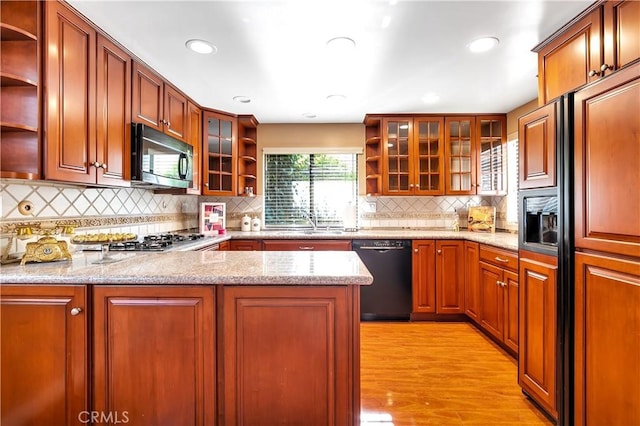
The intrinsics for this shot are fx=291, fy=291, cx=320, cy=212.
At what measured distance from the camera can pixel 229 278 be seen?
1.26 meters

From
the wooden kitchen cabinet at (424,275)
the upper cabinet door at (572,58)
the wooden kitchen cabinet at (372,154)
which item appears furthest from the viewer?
the wooden kitchen cabinet at (372,154)

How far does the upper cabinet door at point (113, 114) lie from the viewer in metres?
1.83

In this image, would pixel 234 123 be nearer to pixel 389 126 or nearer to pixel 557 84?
pixel 389 126

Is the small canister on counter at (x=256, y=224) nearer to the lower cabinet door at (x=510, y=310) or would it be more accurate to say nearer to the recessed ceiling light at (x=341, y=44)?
the recessed ceiling light at (x=341, y=44)

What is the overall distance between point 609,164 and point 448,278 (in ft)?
6.65

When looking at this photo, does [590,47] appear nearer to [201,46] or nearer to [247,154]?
[201,46]

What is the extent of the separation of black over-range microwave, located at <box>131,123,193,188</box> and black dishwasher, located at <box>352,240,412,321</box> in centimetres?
189

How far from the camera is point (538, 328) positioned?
1.70m

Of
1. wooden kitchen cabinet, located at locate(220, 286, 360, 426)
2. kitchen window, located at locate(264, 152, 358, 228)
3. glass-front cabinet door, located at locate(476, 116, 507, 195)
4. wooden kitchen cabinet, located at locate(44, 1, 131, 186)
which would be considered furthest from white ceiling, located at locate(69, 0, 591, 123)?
wooden kitchen cabinet, located at locate(220, 286, 360, 426)

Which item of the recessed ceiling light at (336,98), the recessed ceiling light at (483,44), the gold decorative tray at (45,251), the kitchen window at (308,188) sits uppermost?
the recessed ceiling light at (336,98)

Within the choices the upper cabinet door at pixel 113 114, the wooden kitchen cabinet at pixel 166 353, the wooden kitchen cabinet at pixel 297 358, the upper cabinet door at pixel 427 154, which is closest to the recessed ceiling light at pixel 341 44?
the upper cabinet door at pixel 113 114

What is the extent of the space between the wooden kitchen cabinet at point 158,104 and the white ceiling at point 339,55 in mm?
114

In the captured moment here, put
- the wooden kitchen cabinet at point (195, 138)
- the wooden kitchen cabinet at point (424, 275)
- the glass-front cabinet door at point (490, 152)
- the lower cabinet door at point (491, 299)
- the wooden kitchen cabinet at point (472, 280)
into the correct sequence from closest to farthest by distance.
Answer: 1. the lower cabinet door at point (491, 299)
2. the wooden kitchen cabinet at point (472, 280)
3. the wooden kitchen cabinet at point (195, 138)
4. the wooden kitchen cabinet at point (424, 275)
5. the glass-front cabinet door at point (490, 152)

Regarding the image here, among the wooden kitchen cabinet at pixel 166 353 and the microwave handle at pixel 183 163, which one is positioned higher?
the microwave handle at pixel 183 163
